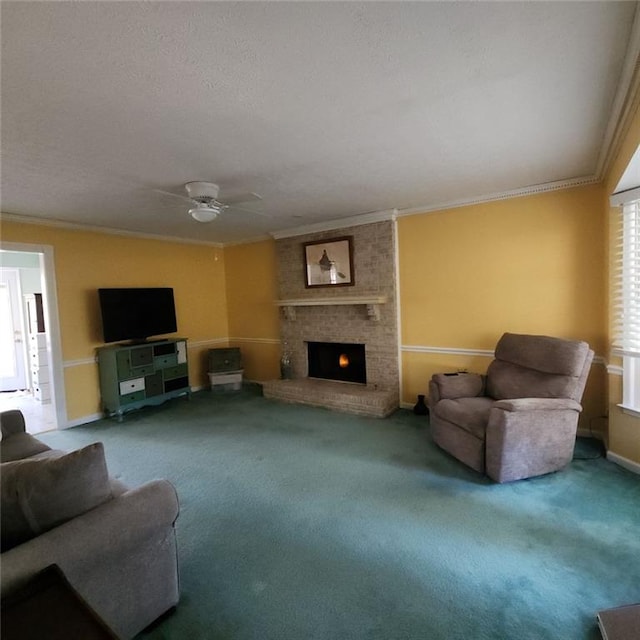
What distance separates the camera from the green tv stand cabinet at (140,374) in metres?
4.49

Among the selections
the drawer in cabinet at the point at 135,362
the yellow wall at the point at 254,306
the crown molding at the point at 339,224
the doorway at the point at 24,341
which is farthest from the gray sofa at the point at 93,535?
the yellow wall at the point at 254,306

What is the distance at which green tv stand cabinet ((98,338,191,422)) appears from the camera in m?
4.49

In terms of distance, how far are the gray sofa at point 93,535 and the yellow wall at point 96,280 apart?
3.54 metres

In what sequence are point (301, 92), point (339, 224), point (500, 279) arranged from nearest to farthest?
1. point (301, 92)
2. point (500, 279)
3. point (339, 224)

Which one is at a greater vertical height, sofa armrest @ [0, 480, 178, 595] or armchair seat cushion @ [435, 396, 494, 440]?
sofa armrest @ [0, 480, 178, 595]

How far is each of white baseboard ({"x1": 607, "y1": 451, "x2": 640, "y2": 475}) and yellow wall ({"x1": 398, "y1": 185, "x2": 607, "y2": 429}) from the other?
0.52m

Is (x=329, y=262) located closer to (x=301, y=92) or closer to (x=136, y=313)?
(x=136, y=313)

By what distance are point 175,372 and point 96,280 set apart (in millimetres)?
1617

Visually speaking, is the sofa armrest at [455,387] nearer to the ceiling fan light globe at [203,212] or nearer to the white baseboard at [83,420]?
the ceiling fan light globe at [203,212]

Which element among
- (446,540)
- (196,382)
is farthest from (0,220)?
(446,540)

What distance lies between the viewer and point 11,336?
6203 mm

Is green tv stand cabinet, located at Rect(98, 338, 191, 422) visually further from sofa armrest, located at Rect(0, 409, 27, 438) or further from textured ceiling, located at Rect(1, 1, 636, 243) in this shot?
textured ceiling, located at Rect(1, 1, 636, 243)

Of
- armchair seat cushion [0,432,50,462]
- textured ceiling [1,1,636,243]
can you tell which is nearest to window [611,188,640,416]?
textured ceiling [1,1,636,243]

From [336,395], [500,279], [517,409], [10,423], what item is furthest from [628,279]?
[10,423]
